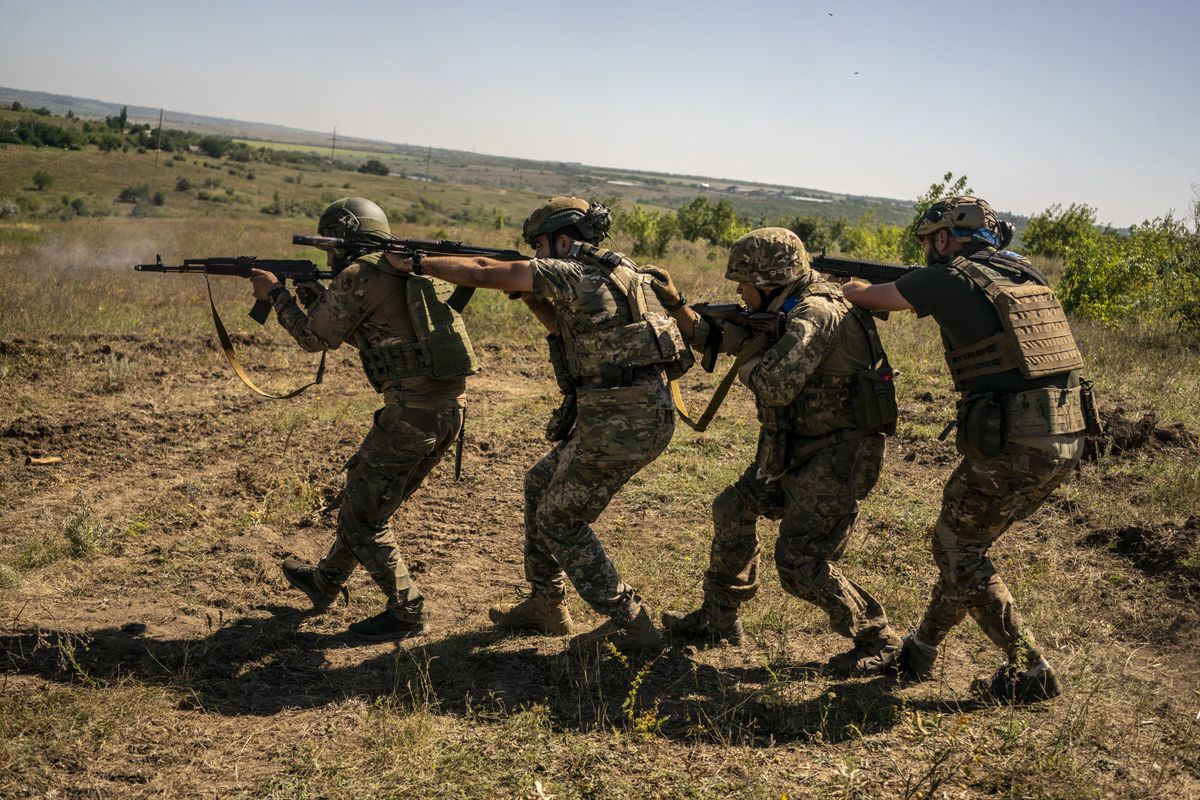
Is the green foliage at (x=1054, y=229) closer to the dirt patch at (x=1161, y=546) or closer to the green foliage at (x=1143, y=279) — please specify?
the green foliage at (x=1143, y=279)

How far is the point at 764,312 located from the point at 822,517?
109 cm

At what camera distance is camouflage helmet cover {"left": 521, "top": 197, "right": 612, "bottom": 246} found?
4.60 m

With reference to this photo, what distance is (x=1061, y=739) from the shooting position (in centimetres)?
390

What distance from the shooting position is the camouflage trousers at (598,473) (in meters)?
4.45

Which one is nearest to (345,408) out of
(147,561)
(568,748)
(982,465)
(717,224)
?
(147,561)

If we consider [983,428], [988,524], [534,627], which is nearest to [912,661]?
[988,524]

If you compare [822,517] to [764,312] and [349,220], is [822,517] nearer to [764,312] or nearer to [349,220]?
[764,312]

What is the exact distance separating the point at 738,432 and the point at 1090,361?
17.9 feet

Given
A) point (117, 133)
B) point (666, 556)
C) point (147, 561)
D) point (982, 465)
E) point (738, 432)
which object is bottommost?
point (147, 561)

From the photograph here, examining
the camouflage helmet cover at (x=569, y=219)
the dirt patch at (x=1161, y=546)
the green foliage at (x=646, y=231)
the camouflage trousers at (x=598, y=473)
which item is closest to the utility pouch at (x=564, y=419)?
the camouflage trousers at (x=598, y=473)

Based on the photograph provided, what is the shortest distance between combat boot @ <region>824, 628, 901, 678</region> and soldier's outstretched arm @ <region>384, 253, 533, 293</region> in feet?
8.39

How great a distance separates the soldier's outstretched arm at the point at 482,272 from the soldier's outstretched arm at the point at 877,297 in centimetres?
161

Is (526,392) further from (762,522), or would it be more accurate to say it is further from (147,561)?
(147,561)

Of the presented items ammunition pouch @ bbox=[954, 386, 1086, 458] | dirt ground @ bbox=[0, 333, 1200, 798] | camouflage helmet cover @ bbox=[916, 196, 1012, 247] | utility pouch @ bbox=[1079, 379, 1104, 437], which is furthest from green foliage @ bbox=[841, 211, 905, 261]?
ammunition pouch @ bbox=[954, 386, 1086, 458]
